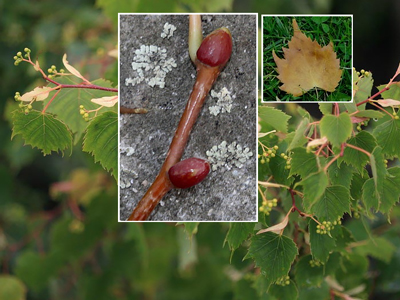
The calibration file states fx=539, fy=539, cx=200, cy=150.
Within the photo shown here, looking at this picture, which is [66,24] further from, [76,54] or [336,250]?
[336,250]

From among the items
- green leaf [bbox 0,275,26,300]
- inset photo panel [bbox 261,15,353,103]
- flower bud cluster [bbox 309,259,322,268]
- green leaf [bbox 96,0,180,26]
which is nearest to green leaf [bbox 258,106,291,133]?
inset photo panel [bbox 261,15,353,103]

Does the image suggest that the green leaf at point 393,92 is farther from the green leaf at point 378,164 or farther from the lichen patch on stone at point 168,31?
the lichen patch on stone at point 168,31

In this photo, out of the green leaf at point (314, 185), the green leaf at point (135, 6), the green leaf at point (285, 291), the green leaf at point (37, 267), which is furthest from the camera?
the green leaf at point (37, 267)

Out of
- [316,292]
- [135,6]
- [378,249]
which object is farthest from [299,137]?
[135,6]

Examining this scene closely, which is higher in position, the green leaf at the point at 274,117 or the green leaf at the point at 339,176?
the green leaf at the point at 274,117

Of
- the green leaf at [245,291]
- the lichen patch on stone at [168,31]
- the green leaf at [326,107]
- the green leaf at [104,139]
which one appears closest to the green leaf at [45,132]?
the green leaf at [104,139]
